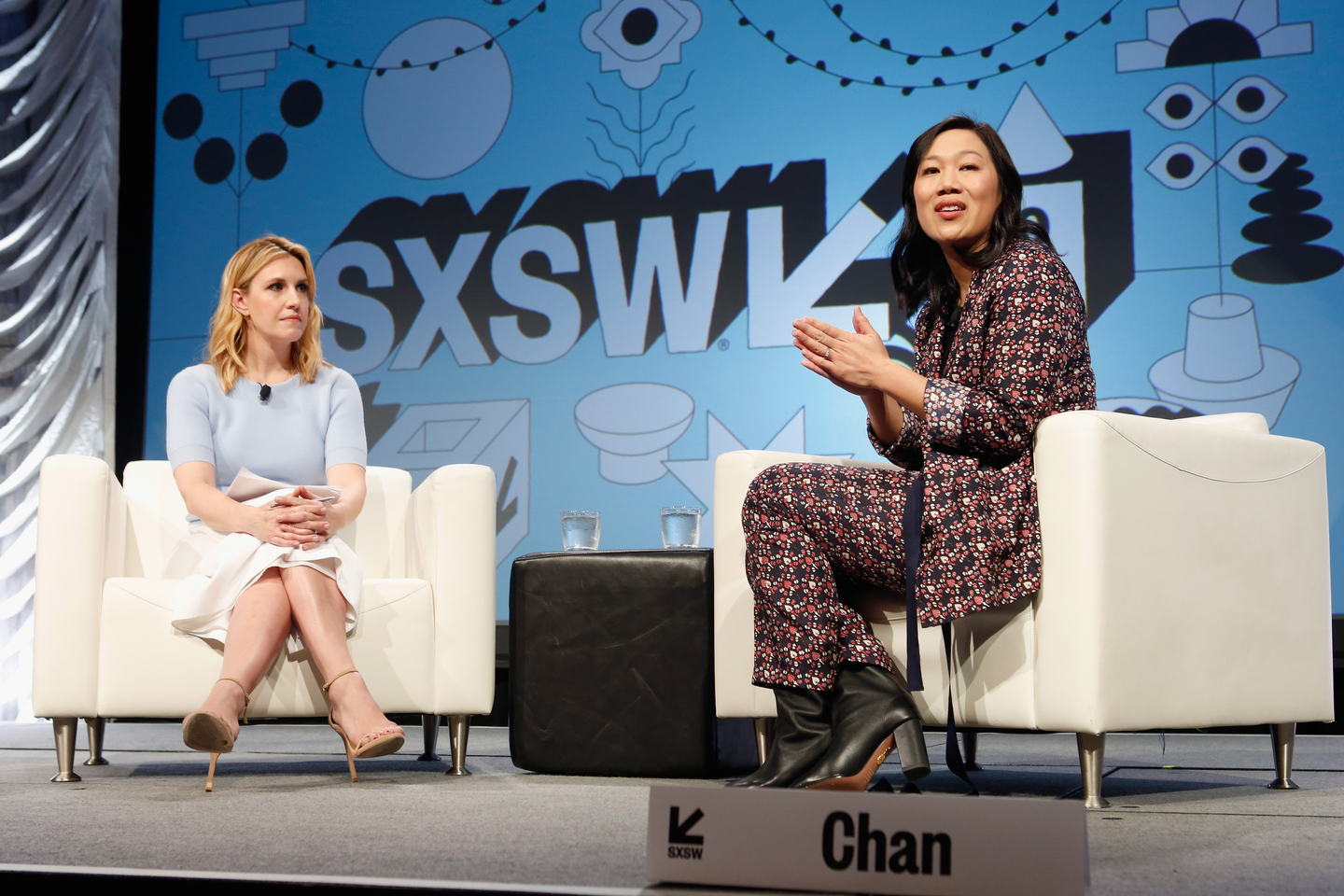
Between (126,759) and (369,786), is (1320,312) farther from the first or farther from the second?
(126,759)

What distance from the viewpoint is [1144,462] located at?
186cm

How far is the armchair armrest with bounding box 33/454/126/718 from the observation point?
2.29m

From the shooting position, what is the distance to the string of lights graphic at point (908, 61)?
3770 millimetres

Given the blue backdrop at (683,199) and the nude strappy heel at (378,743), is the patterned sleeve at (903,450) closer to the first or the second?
the nude strappy heel at (378,743)

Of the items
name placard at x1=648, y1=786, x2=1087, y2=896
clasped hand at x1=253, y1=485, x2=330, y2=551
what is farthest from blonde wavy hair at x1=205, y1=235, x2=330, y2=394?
name placard at x1=648, y1=786, x2=1087, y2=896

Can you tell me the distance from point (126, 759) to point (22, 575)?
6.14ft

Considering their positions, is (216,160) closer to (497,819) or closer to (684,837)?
(497,819)

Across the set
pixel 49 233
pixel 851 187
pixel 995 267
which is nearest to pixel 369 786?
pixel 995 267

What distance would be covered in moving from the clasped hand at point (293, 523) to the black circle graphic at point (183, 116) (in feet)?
9.24

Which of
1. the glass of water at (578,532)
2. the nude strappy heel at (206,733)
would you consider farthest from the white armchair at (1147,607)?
the nude strappy heel at (206,733)

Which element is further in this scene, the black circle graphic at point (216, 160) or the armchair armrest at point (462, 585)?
the black circle graphic at point (216, 160)

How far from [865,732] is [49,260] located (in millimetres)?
3925

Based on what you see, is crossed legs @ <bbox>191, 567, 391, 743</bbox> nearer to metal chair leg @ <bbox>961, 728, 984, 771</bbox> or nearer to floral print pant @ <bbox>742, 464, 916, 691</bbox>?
floral print pant @ <bbox>742, 464, 916, 691</bbox>

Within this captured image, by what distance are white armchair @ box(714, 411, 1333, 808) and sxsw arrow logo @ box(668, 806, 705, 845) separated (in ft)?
2.75
